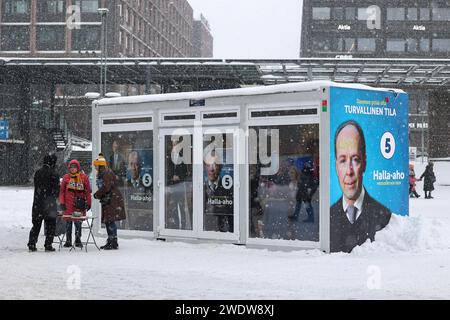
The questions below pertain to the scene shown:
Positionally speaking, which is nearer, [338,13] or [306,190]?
[306,190]

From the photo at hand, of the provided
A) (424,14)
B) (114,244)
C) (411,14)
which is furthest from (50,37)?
(114,244)

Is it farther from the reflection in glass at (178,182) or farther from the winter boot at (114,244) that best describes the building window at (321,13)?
the winter boot at (114,244)

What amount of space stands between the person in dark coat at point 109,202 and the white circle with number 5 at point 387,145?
14.6ft

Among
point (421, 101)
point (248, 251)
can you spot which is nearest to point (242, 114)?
point (248, 251)

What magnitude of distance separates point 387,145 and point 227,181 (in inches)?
108

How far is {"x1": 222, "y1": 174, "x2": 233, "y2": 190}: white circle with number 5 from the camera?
13.1 metres

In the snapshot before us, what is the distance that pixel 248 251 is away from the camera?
12383 millimetres

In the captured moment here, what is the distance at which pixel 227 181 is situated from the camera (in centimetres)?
1313

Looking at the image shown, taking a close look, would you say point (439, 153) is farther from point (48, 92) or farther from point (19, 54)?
point (19, 54)

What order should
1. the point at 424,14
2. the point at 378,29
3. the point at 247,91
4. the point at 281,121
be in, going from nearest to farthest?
1. the point at 281,121
2. the point at 247,91
3. the point at 424,14
4. the point at 378,29

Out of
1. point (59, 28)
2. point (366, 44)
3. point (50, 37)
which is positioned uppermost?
point (59, 28)

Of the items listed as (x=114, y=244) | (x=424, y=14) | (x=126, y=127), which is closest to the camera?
(x=114, y=244)

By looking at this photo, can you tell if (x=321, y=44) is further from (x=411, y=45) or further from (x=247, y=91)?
(x=247, y=91)

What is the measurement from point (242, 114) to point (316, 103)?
4.91 feet
